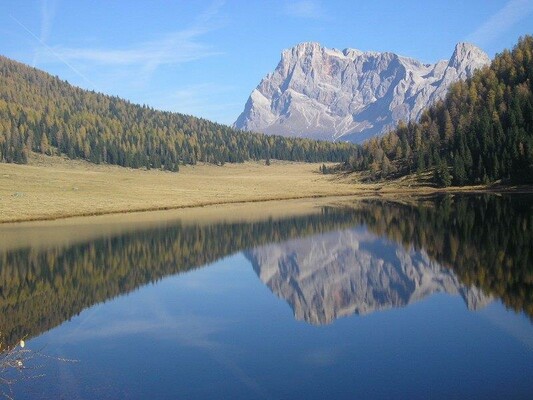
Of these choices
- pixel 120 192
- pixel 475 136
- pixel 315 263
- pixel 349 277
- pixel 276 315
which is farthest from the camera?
pixel 475 136

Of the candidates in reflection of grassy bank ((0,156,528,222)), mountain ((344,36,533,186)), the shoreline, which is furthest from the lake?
mountain ((344,36,533,186))

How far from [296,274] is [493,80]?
140m

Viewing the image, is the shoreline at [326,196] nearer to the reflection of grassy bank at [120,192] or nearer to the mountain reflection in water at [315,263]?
the reflection of grassy bank at [120,192]

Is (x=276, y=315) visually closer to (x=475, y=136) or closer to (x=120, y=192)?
(x=120, y=192)

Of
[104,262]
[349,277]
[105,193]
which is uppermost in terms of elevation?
[105,193]

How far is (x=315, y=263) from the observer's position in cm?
4034

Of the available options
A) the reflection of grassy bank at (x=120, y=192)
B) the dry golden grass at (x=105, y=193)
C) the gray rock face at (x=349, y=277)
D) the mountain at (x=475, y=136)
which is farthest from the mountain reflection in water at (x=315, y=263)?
the mountain at (x=475, y=136)

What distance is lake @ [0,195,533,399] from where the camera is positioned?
1689 centimetres

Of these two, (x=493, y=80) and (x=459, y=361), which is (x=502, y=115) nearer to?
(x=493, y=80)

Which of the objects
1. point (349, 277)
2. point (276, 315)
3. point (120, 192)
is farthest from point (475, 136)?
point (276, 315)

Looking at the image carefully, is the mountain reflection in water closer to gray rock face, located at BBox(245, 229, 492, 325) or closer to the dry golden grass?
gray rock face, located at BBox(245, 229, 492, 325)

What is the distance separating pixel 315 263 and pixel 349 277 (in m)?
6.29

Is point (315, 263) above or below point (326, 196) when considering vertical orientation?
below

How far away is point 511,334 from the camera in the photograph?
2008 centimetres
